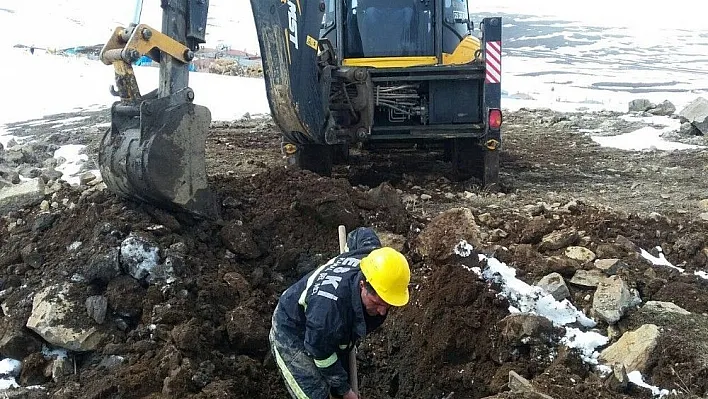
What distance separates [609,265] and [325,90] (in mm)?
2935

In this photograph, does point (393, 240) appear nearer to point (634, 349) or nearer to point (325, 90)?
point (325, 90)

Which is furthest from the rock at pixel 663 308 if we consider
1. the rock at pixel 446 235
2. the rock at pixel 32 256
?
the rock at pixel 32 256

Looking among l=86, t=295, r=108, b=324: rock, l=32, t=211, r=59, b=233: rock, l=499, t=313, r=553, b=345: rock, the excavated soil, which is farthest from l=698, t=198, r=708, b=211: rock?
l=32, t=211, r=59, b=233: rock

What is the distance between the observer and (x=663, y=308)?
4461 millimetres

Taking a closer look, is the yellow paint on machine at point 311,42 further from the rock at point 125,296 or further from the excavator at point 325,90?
the rock at point 125,296

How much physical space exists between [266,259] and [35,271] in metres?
1.59

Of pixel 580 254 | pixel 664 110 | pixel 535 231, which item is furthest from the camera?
pixel 664 110

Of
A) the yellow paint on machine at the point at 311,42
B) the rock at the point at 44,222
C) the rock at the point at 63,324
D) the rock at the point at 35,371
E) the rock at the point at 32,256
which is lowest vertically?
the rock at the point at 35,371

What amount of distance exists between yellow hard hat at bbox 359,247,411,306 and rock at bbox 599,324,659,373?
158 centimetres

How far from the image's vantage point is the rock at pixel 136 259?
4605 mm

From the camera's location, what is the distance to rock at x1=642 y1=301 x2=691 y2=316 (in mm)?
4430

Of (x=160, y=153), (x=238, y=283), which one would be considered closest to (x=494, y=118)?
(x=238, y=283)

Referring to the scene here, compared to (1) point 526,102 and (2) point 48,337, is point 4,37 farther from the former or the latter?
(2) point 48,337

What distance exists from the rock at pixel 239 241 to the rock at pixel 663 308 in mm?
2686
